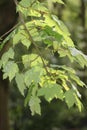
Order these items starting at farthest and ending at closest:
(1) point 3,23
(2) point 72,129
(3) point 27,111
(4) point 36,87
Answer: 1. (2) point 72,129
2. (3) point 27,111
3. (1) point 3,23
4. (4) point 36,87

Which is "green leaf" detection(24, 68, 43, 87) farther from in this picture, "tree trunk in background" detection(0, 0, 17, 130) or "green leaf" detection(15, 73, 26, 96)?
"tree trunk in background" detection(0, 0, 17, 130)

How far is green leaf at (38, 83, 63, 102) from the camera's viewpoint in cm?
145

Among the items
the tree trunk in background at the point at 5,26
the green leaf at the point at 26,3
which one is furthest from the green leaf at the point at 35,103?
the tree trunk in background at the point at 5,26

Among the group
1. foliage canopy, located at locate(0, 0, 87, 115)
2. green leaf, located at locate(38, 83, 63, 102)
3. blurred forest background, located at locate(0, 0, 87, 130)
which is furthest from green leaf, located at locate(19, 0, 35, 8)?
blurred forest background, located at locate(0, 0, 87, 130)

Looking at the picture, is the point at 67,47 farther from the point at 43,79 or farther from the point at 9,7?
the point at 9,7

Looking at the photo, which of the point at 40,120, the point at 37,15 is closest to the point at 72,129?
the point at 40,120

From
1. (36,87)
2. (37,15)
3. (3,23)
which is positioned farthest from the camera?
(3,23)

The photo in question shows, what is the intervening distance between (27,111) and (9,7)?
2.66 m

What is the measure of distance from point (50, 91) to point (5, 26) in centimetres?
338

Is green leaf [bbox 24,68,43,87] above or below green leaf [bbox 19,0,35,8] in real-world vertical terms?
below

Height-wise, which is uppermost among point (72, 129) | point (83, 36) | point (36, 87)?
point (36, 87)

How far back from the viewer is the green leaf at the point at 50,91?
145 cm

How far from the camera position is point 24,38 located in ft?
5.21

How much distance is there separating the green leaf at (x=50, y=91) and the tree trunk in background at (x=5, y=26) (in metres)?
3.10
